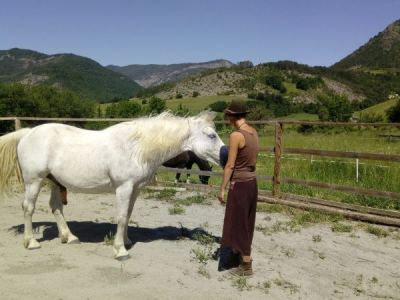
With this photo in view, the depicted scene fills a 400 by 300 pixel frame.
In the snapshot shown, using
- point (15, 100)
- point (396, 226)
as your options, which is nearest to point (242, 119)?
point (396, 226)

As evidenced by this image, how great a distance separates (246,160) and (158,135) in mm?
1159

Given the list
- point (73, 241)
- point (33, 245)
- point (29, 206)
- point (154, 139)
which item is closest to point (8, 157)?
point (29, 206)

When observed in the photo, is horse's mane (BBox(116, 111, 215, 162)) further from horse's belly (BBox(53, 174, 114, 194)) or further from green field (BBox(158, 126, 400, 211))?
green field (BBox(158, 126, 400, 211))

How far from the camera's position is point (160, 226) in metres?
5.02

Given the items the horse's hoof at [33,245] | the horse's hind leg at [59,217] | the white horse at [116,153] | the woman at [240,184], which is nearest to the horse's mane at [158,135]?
the white horse at [116,153]

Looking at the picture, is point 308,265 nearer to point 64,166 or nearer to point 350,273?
point 350,273

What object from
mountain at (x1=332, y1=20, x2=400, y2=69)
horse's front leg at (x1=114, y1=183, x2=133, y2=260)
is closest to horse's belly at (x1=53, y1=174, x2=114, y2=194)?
horse's front leg at (x1=114, y1=183, x2=133, y2=260)

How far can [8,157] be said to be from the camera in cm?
416

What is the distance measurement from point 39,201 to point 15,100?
1807 inches

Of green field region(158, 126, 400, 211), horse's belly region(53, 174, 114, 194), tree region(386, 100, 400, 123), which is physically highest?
tree region(386, 100, 400, 123)

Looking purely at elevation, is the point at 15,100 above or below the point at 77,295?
above

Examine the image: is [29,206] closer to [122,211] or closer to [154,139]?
[122,211]

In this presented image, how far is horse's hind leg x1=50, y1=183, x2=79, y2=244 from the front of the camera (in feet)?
13.5

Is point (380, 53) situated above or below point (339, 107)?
above
